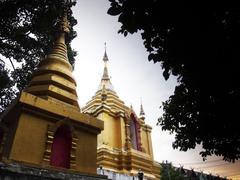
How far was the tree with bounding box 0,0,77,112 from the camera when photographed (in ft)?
42.8

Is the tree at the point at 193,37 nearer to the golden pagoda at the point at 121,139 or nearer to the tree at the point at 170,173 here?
the golden pagoda at the point at 121,139

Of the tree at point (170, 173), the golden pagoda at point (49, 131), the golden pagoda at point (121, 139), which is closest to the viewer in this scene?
the golden pagoda at point (49, 131)

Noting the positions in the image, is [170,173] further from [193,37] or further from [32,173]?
[193,37]

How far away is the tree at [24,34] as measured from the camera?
13.0 meters

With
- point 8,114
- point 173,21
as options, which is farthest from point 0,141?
point 173,21

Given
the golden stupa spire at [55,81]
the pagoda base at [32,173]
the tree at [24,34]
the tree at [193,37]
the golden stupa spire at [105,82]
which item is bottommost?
the pagoda base at [32,173]

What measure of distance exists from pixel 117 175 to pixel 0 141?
836 centimetres

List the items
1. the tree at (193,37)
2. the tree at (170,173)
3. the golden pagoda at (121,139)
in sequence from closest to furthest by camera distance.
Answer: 1. the tree at (193,37)
2. the golden pagoda at (121,139)
3. the tree at (170,173)

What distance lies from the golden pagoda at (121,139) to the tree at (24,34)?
719 centimetres

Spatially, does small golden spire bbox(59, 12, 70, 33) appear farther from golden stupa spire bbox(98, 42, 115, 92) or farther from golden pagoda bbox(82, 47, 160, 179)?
golden stupa spire bbox(98, 42, 115, 92)

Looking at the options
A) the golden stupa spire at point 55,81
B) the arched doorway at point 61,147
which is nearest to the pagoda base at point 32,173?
the arched doorway at point 61,147

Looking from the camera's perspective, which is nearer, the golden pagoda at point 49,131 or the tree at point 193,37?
the tree at point 193,37

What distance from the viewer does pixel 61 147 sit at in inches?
363

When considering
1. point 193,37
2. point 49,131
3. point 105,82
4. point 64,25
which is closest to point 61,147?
point 49,131
